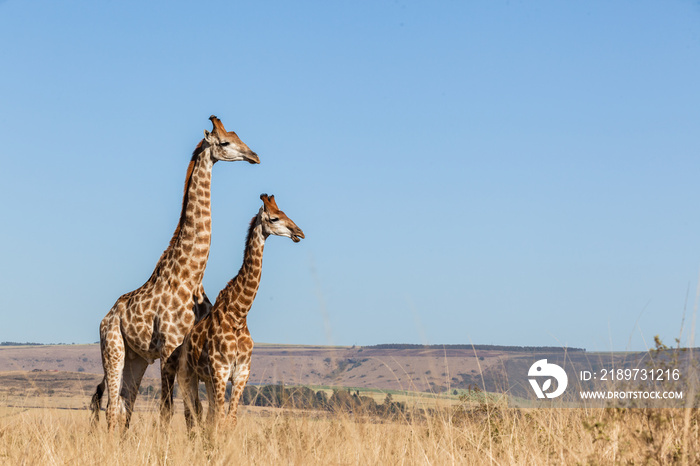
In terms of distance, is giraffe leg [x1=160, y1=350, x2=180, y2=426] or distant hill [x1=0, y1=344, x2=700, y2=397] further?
giraffe leg [x1=160, y1=350, x2=180, y2=426]

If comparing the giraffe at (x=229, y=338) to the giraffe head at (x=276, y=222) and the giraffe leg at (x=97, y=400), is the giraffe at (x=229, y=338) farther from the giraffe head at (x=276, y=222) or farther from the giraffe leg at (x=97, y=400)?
the giraffe leg at (x=97, y=400)

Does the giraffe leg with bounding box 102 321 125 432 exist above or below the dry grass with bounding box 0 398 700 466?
above

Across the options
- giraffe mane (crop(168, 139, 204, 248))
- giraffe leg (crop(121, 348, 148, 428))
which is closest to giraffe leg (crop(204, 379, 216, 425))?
giraffe leg (crop(121, 348, 148, 428))

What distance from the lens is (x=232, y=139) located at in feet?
35.1

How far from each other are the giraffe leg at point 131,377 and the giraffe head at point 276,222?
10.2 feet

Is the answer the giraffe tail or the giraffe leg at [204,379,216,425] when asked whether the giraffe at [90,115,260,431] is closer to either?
the giraffe tail

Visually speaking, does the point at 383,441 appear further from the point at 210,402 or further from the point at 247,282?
the point at 247,282

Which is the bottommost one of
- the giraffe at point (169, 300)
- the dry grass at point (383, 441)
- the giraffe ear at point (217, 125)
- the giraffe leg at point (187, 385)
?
the dry grass at point (383, 441)

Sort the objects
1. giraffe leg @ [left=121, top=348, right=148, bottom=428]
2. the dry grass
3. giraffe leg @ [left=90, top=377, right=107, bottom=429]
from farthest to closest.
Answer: giraffe leg @ [left=90, top=377, right=107, bottom=429], giraffe leg @ [left=121, top=348, right=148, bottom=428], the dry grass

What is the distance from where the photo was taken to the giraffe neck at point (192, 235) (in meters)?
10.7

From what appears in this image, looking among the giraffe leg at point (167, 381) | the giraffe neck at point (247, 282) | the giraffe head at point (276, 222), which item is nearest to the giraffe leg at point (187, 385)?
the giraffe leg at point (167, 381)

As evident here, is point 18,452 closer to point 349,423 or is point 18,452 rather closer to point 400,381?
point 349,423

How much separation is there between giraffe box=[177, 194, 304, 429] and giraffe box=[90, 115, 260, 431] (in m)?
0.53

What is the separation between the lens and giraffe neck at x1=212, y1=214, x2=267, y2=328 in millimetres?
9891
